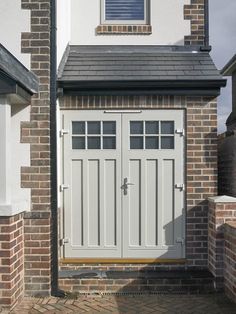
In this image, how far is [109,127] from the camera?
6.28m

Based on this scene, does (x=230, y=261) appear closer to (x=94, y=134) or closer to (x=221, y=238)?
(x=221, y=238)

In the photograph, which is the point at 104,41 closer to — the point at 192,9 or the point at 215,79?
the point at 192,9

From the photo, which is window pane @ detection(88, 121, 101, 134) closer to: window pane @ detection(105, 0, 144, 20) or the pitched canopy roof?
the pitched canopy roof

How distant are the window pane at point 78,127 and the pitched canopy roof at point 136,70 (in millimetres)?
442

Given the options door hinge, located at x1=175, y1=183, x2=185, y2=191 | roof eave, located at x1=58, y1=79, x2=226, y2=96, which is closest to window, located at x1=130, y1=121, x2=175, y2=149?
roof eave, located at x1=58, y1=79, x2=226, y2=96

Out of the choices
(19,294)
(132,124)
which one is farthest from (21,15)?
(19,294)

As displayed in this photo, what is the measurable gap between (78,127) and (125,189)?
43.9 inches

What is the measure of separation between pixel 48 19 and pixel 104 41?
51.4 inches

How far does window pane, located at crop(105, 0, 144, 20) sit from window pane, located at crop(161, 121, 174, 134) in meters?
1.95

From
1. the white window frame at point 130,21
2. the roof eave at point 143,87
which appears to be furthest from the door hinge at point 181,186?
the white window frame at point 130,21

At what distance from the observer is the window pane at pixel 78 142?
629 centimetres

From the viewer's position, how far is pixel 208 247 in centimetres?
618

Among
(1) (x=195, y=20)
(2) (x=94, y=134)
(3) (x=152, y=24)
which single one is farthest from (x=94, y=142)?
(1) (x=195, y=20)

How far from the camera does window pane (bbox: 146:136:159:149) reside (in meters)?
6.28
